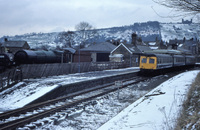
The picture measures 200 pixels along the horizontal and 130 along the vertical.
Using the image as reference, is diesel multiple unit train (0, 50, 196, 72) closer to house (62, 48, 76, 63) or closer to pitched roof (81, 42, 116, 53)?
house (62, 48, 76, 63)

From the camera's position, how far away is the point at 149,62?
26547mm

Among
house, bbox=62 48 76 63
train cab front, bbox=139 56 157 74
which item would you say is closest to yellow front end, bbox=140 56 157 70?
train cab front, bbox=139 56 157 74

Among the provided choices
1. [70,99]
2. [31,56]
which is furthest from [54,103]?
[31,56]

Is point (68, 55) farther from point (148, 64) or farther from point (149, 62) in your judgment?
point (149, 62)

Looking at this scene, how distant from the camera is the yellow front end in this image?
26075 millimetres

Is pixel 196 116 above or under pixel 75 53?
under

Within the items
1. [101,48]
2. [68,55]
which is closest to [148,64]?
[68,55]

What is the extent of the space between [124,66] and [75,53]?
10.6 m

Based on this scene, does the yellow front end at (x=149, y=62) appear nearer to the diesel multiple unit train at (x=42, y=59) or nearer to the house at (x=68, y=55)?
the diesel multiple unit train at (x=42, y=59)

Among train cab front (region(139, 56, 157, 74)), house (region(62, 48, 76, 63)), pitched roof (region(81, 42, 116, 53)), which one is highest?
pitched roof (region(81, 42, 116, 53))

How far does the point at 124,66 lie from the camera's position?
41312mm

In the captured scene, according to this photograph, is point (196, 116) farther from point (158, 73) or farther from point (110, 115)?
point (158, 73)

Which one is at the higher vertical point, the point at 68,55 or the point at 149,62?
the point at 68,55

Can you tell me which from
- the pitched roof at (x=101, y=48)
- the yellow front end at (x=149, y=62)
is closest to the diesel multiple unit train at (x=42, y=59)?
the yellow front end at (x=149, y=62)
